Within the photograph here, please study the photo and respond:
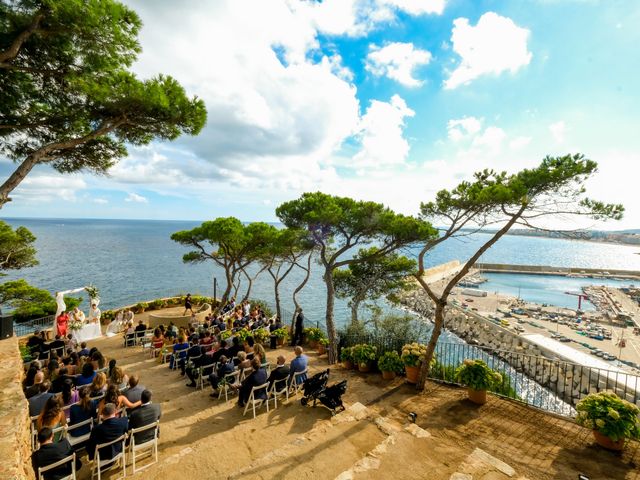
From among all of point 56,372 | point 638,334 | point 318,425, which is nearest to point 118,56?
point 56,372

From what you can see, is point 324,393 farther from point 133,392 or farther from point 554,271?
point 554,271

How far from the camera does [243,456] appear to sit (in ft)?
15.4

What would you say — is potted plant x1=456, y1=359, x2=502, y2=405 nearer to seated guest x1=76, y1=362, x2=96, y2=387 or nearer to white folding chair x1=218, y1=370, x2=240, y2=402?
white folding chair x1=218, y1=370, x2=240, y2=402

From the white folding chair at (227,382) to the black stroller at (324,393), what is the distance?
5.72ft

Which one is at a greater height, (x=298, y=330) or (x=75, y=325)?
(x=298, y=330)

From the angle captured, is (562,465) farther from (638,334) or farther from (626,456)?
(638,334)

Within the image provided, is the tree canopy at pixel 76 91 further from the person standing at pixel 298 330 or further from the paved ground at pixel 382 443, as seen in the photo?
the person standing at pixel 298 330

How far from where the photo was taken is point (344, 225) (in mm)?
11844

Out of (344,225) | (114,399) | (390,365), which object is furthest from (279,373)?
(344,225)

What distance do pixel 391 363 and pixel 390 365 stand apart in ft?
0.20

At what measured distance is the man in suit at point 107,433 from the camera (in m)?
4.31

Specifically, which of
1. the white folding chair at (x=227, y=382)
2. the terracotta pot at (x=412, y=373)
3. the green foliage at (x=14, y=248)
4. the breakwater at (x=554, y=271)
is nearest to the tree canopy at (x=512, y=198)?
the terracotta pot at (x=412, y=373)

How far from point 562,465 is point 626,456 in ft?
4.02

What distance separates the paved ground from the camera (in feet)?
13.9
